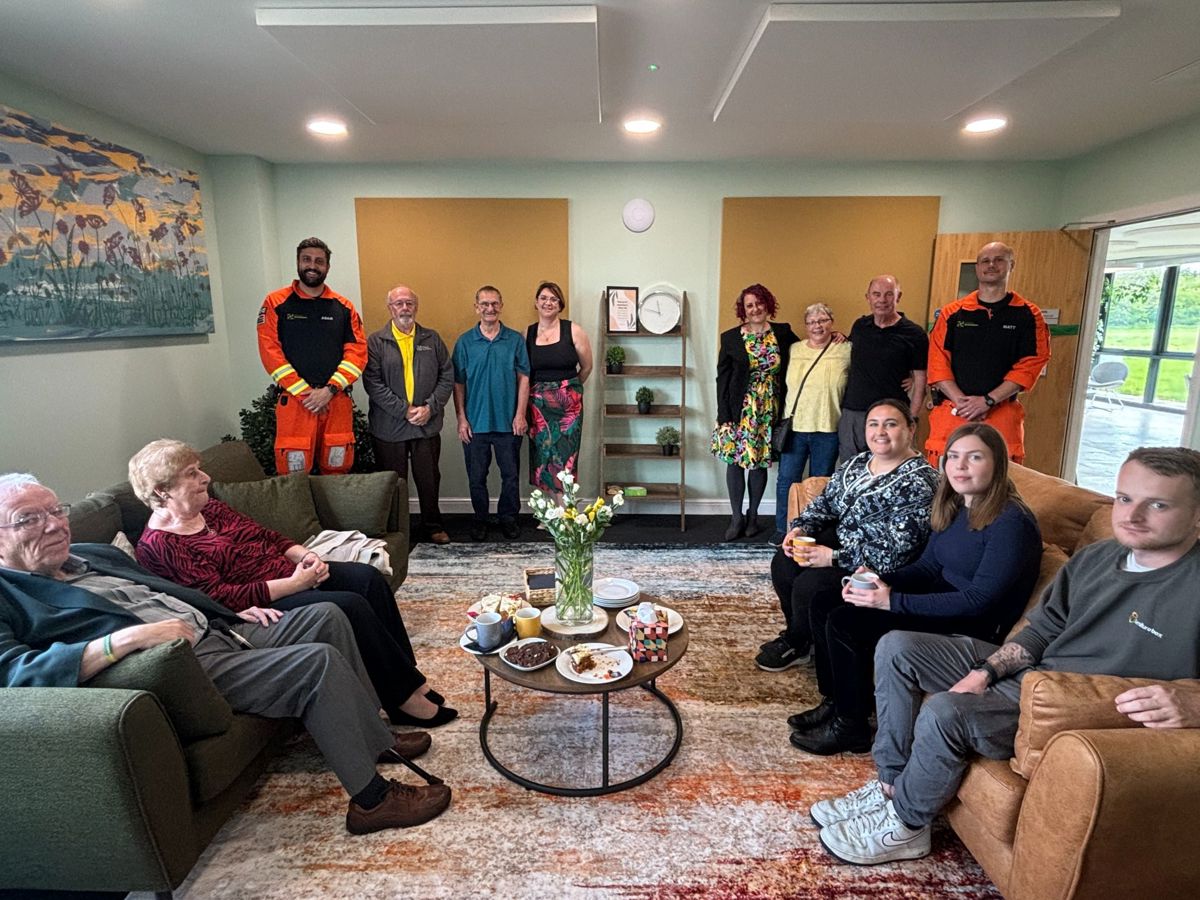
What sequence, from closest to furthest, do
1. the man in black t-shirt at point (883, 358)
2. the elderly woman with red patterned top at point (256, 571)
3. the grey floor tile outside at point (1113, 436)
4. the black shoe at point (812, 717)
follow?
the elderly woman with red patterned top at point (256, 571) → the black shoe at point (812, 717) → the man in black t-shirt at point (883, 358) → the grey floor tile outside at point (1113, 436)

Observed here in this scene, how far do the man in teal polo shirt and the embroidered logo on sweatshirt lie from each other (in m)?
3.22

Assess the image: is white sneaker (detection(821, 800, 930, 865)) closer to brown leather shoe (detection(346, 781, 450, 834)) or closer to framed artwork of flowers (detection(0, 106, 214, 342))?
brown leather shoe (detection(346, 781, 450, 834))

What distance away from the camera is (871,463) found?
246cm

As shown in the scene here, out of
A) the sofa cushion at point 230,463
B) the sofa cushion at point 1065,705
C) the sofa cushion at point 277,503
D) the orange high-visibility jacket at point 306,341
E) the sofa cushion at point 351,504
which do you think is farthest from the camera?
the orange high-visibility jacket at point 306,341

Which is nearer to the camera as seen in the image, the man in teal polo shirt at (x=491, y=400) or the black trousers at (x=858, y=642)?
the black trousers at (x=858, y=642)

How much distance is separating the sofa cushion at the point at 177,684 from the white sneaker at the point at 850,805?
1624mm

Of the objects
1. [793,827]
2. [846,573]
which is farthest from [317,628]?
[846,573]

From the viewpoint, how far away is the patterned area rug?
1.67 metres

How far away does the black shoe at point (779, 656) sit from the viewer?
266 cm

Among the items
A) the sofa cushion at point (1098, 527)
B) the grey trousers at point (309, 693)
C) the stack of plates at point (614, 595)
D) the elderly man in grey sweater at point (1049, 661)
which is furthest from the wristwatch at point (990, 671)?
the grey trousers at point (309, 693)

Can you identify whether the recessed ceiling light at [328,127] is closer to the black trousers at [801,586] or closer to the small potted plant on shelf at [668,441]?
the small potted plant on shelf at [668,441]

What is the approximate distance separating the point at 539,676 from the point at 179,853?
92 centimetres

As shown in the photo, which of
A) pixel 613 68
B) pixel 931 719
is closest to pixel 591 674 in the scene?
pixel 931 719

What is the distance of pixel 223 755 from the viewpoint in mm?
1642
